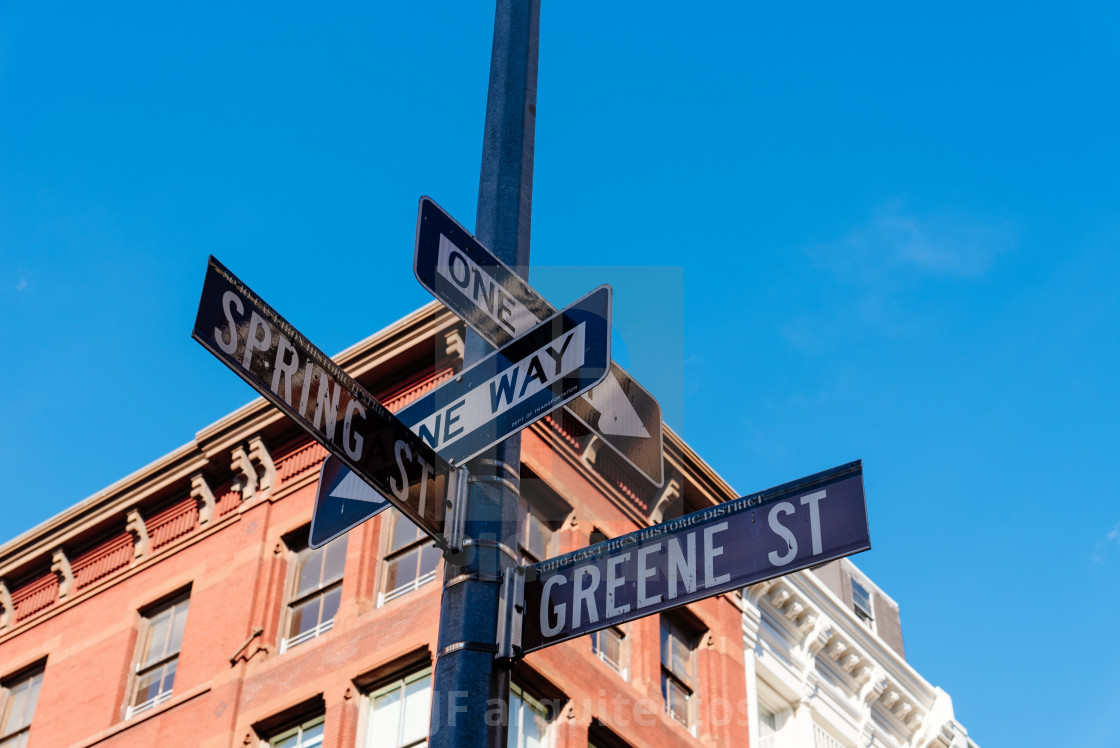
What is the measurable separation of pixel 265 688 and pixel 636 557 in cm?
1494

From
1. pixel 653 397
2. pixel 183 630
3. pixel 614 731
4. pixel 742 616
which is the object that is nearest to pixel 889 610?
pixel 742 616

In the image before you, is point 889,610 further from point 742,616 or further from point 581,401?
point 581,401

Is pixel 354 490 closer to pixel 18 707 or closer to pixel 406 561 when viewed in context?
pixel 406 561

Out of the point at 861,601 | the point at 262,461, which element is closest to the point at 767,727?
the point at 861,601

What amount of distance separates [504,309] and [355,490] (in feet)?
3.70

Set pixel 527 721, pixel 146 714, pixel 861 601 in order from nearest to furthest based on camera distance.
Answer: pixel 527 721, pixel 146 714, pixel 861 601

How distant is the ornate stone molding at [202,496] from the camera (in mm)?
23438

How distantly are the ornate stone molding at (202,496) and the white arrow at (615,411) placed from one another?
17.8 meters

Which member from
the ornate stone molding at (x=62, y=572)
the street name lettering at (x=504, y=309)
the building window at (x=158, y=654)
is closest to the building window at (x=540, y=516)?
→ the building window at (x=158, y=654)

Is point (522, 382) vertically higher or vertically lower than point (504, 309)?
lower

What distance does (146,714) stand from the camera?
69.4 ft

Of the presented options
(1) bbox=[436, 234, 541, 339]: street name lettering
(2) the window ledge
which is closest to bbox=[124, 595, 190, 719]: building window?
(2) the window ledge

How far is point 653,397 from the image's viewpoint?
22.6 ft

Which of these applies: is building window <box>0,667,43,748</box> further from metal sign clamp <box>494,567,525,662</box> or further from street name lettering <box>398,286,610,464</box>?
metal sign clamp <box>494,567,525,662</box>
